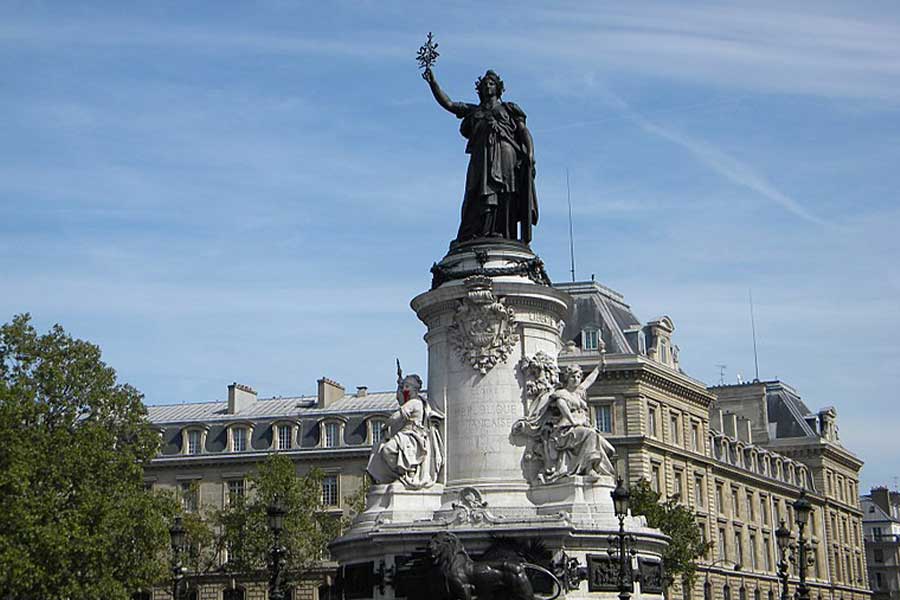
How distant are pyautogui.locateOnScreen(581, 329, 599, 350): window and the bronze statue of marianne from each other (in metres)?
46.5

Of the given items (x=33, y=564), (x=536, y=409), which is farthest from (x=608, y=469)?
(x=33, y=564)

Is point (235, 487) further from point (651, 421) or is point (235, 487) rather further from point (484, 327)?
point (484, 327)

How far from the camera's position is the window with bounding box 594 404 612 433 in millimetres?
75750

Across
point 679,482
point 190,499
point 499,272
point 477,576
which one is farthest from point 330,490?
point 477,576

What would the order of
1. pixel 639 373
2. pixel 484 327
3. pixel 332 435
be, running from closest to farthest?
pixel 484 327 < pixel 639 373 < pixel 332 435

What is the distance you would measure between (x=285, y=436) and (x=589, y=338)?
19.3 metres

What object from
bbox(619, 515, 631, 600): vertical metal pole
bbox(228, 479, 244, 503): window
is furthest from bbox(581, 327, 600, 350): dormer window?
bbox(619, 515, 631, 600): vertical metal pole

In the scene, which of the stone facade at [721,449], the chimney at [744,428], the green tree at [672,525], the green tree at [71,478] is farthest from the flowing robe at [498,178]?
the chimney at [744,428]

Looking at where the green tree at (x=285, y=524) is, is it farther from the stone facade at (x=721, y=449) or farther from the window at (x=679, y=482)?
the window at (x=679, y=482)

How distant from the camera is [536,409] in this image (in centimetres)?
2939

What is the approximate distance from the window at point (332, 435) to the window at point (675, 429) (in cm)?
1978

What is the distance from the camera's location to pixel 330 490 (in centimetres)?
7950

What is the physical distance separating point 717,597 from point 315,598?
80.2 feet

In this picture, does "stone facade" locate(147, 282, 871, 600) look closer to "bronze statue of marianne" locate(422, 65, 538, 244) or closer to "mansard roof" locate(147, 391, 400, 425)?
"mansard roof" locate(147, 391, 400, 425)
